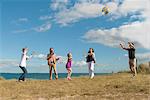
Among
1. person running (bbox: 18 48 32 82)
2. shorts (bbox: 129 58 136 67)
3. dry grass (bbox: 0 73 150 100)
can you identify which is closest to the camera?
dry grass (bbox: 0 73 150 100)

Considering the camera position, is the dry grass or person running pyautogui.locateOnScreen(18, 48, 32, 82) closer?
the dry grass

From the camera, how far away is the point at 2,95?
20.5m

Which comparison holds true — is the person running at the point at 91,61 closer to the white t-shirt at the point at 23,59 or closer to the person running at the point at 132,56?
the person running at the point at 132,56

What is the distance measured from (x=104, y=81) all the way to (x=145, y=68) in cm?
1087

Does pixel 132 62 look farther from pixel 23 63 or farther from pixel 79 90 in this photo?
pixel 23 63

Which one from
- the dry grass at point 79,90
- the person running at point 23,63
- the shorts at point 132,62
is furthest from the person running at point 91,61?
the person running at point 23,63

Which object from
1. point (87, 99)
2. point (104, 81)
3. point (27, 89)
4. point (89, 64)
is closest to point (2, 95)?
point (27, 89)

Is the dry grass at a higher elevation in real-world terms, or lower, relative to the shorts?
lower

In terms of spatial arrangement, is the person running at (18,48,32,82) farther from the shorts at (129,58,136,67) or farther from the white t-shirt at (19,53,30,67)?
the shorts at (129,58,136,67)

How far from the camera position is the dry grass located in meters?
18.7

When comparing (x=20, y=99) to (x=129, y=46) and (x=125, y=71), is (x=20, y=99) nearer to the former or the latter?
(x=129, y=46)

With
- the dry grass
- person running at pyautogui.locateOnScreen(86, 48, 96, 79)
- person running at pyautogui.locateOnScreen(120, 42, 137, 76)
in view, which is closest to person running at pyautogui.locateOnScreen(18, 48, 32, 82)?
the dry grass

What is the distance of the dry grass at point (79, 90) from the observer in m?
18.7

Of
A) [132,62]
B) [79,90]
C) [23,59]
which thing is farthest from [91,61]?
[79,90]
